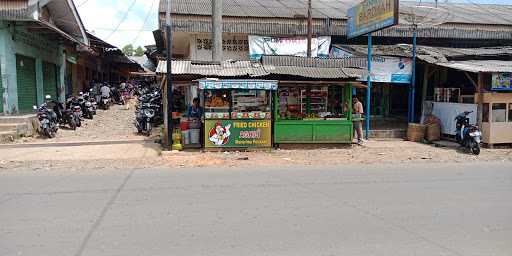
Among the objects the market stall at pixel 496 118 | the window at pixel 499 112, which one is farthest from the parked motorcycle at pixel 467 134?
the window at pixel 499 112

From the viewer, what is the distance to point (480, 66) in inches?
577

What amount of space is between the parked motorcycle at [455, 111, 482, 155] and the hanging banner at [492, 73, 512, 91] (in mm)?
1193

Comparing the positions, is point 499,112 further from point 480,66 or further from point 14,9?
point 14,9

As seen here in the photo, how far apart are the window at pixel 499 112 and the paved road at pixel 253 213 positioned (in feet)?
20.6

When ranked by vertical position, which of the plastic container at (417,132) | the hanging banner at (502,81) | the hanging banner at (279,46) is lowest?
the plastic container at (417,132)

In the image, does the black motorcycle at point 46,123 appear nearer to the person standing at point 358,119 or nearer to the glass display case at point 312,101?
the glass display case at point 312,101

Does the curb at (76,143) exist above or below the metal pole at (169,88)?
below

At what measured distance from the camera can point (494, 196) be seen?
7.09m

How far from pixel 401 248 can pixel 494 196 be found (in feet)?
11.1

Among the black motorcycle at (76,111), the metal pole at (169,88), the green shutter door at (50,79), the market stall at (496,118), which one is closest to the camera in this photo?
the metal pole at (169,88)

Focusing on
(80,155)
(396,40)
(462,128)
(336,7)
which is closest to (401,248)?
(80,155)

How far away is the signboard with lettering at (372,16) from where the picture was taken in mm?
13141

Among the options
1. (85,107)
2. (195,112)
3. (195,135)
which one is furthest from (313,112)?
(85,107)

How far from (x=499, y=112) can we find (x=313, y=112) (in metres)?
6.06
